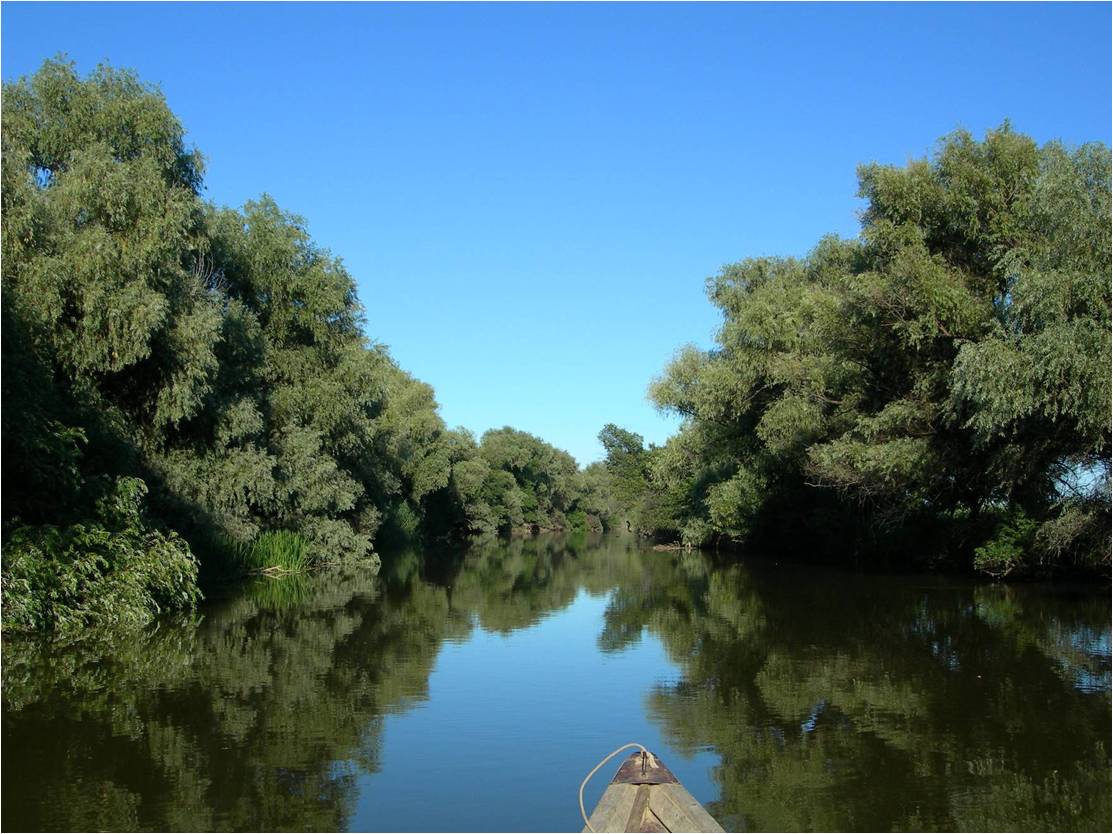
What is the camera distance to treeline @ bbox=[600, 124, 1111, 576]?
16938 mm

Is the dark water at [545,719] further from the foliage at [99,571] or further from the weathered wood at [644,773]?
the weathered wood at [644,773]

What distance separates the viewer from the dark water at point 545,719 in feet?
22.4

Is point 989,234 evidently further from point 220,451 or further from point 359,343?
point 359,343

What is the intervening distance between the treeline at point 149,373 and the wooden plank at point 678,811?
11.1m

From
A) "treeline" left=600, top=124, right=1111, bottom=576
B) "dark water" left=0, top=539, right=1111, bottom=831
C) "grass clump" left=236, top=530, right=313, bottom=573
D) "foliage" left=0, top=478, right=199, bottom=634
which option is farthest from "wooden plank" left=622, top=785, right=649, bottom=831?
"grass clump" left=236, top=530, right=313, bottom=573

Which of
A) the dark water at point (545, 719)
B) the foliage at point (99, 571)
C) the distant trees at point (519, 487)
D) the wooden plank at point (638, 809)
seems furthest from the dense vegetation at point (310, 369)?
the distant trees at point (519, 487)

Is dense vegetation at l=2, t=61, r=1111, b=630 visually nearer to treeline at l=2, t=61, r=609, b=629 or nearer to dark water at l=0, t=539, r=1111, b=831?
treeline at l=2, t=61, r=609, b=629

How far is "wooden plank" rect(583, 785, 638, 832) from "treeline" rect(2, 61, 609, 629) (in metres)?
10.9

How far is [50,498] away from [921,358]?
17067 millimetres

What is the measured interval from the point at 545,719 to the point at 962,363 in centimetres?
1161

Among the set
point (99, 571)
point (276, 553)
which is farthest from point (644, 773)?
point (276, 553)

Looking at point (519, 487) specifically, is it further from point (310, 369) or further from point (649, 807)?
point (649, 807)

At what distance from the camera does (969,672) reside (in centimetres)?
1230

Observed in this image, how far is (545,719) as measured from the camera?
9844 mm
